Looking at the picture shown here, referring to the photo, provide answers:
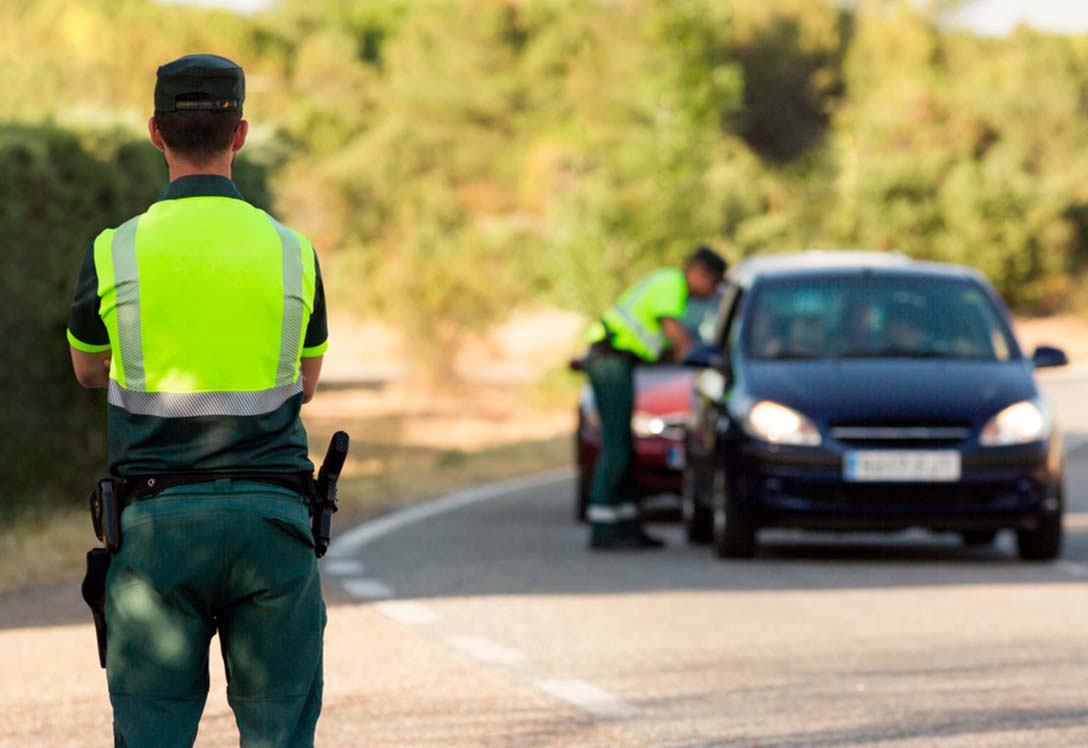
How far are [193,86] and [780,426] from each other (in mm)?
8726

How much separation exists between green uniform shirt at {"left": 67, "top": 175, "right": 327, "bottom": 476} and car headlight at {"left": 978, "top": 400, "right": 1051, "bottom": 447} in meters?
8.82

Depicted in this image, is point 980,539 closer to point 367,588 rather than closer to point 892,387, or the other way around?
point 892,387

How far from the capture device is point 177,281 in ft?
15.3

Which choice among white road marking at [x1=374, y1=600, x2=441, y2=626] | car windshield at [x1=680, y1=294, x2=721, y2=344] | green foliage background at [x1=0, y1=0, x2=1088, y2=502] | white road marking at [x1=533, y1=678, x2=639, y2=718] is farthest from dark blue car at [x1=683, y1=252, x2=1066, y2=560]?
green foliage background at [x1=0, y1=0, x2=1088, y2=502]

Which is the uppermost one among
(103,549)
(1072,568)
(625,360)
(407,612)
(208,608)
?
(103,549)

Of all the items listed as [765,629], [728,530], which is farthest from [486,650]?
[728,530]

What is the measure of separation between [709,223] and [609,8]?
47.8 metres

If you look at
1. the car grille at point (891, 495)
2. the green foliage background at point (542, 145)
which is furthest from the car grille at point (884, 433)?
the green foliage background at point (542, 145)

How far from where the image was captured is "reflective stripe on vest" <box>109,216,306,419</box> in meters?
4.64

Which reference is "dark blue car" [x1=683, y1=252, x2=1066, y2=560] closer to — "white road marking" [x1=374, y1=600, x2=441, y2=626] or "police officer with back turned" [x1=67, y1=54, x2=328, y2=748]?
"white road marking" [x1=374, y1=600, x2=441, y2=626]

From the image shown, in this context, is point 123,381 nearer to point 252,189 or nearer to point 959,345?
point 959,345

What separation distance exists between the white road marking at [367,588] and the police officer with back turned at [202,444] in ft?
23.7

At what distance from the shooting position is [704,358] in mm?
14141

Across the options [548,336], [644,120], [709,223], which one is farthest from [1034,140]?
[709,223]
